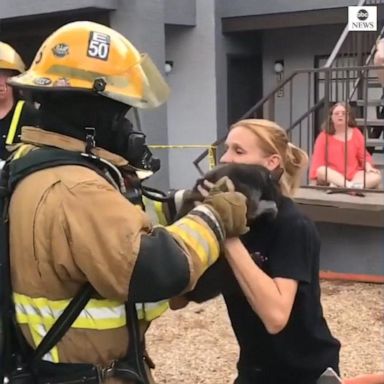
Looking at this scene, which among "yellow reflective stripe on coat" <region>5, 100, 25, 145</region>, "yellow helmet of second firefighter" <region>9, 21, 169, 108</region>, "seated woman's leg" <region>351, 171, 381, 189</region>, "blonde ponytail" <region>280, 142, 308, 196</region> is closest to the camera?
"yellow helmet of second firefighter" <region>9, 21, 169, 108</region>

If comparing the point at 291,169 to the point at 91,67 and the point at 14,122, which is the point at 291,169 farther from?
the point at 14,122

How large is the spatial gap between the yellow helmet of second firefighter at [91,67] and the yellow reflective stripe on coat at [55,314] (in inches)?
21.0

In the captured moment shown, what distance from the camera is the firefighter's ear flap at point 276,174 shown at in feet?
7.86

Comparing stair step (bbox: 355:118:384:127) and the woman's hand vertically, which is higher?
the woman's hand

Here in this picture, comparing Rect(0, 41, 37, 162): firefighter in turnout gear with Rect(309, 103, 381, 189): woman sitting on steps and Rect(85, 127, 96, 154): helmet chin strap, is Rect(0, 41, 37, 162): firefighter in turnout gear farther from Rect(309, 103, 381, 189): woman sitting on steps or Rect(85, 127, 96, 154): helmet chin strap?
Rect(309, 103, 381, 189): woman sitting on steps

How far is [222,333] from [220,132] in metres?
6.37

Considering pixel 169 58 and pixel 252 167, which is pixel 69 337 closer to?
pixel 252 167

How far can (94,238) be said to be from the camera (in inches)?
72.2

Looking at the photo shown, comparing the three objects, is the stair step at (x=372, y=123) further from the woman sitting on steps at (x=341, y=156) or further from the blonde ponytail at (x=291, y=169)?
the blonde ponytail at (x=291, y=169)

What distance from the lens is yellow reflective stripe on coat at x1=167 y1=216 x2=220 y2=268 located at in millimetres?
1928

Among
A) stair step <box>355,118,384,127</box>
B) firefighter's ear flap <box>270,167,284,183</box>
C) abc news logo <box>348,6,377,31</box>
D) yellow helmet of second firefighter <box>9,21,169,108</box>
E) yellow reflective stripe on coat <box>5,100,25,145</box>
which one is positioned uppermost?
abc news logo <box>348,6,377,31</box>

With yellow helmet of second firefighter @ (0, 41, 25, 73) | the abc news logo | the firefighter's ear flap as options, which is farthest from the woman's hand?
the abc news logo

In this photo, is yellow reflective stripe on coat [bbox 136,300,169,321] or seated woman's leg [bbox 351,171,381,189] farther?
seated woman's leg [bbox 351,171,381,189]

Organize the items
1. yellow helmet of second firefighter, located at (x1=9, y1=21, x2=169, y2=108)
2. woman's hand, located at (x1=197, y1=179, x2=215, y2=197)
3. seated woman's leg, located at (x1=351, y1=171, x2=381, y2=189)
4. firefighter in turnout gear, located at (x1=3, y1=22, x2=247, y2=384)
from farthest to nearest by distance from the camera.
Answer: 1. seated woman's leg, located at (x1=351, y1=171, x2=381, y2=189)
2. woman's hand, located at (x1=197, y1=179, x2=215, y2=197)
3. yellow helmet of second firefighter, located at (x1=9, y1=21, x2=169, y2=108)
4. firefighter in turnout gear, located at (x1=3, y1=22, x2=247, y2=384)
